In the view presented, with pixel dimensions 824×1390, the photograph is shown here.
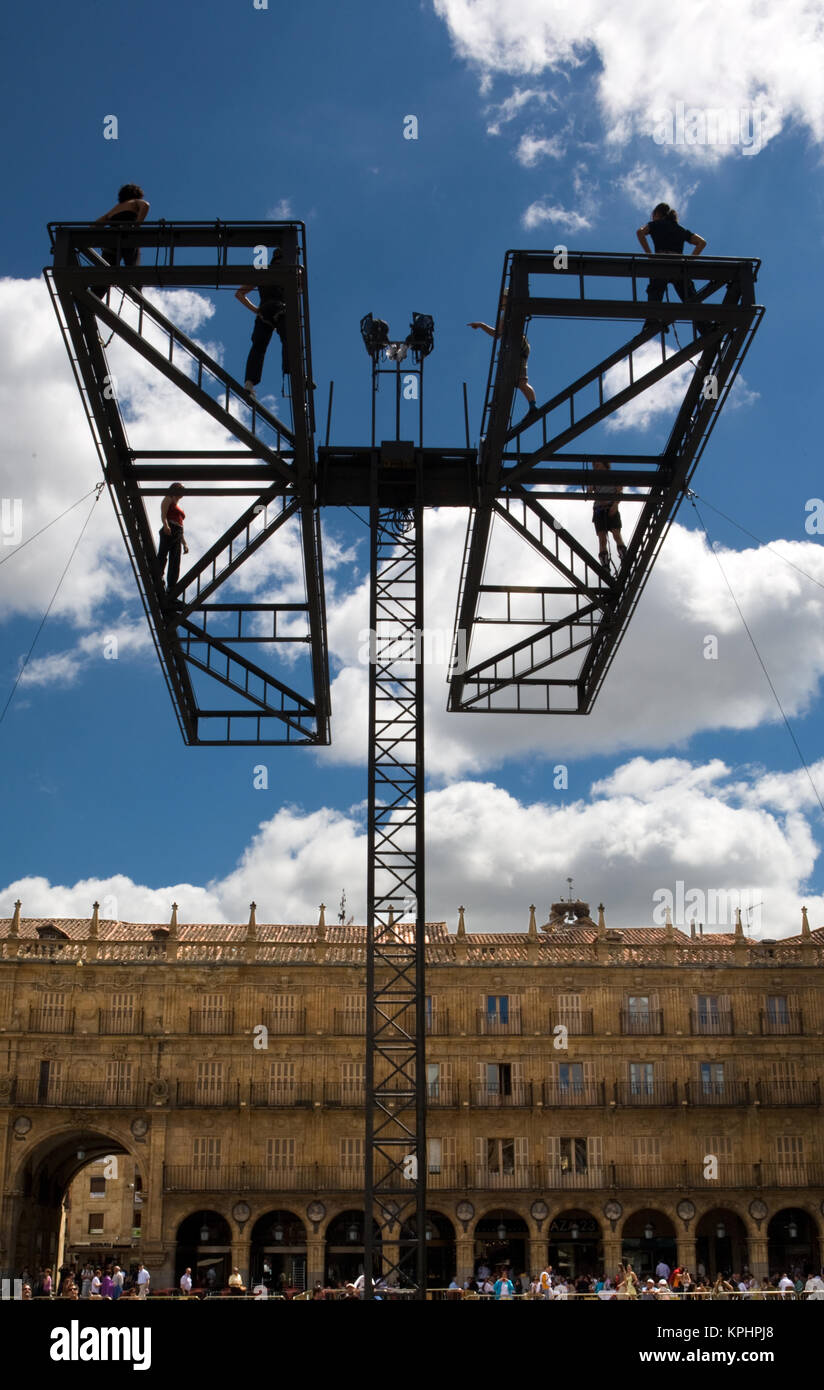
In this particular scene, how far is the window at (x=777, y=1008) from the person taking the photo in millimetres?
44250

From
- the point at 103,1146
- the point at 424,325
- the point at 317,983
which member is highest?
the point at 424,325

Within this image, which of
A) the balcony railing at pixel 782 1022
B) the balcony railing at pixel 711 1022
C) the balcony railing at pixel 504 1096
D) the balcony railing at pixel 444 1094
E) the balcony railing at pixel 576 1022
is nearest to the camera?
the balcony railing at pixel 444 1094

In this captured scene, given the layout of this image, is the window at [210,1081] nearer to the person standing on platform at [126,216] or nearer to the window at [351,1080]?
the window at [351,1080]

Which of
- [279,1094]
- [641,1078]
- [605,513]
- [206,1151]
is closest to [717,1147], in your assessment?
[641,1078]

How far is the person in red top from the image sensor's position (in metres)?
15.5

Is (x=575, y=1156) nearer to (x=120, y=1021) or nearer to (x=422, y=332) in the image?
(x=120, y=1021)

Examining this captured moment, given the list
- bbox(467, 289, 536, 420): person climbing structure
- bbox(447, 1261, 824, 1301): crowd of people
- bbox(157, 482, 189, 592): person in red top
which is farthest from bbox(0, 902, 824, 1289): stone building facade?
bbox(467, 289, 536, 420): person climbing structure

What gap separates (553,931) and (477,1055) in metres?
7.07

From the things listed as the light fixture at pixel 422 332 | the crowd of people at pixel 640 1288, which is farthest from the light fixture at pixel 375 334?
the crowd of people at pixel 640 1288

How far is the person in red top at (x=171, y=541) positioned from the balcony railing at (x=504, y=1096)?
98.6 ft

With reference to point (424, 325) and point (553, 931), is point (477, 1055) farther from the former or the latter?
point (424, 325)

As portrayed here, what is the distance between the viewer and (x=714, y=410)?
46.2 ft
